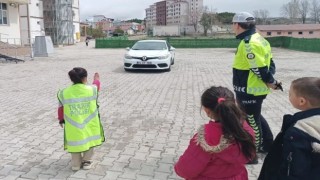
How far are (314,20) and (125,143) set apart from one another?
322 feet

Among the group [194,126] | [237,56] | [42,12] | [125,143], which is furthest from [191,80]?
[42,12]

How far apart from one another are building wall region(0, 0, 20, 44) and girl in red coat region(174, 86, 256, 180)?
30.0m

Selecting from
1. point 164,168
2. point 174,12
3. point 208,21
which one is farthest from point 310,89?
point 174,12

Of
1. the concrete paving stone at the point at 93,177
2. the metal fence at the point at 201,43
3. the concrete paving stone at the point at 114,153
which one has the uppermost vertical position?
the metal fence at the point at 201,43

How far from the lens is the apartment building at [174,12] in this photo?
401 ft

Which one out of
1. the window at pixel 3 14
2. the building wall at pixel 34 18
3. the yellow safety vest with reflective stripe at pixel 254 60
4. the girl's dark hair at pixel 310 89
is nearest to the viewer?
the girl's dark hair at pixel 310 89

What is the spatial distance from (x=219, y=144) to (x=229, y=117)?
0.18m

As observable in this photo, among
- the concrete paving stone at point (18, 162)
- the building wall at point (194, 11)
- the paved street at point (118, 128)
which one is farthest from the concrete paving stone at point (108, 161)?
the building wall at point (194, 11)

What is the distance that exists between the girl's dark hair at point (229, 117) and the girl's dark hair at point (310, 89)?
1.27 feet

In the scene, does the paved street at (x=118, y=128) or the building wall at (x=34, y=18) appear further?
the building wall at (x=34, y=18)

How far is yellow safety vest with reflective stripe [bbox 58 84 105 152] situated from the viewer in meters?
3.63

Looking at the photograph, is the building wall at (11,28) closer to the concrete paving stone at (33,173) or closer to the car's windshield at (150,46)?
the car's windshield at (150,46)

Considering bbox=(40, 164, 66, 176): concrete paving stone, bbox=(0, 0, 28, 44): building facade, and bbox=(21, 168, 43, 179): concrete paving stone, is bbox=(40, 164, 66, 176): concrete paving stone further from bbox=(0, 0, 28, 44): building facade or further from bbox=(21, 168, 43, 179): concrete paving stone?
bbox=(0, 0, 28, 44): building facade

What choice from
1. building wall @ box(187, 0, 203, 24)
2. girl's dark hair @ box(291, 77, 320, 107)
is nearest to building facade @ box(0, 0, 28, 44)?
girl's dark hair @ box(291, 77, 320, 107)
